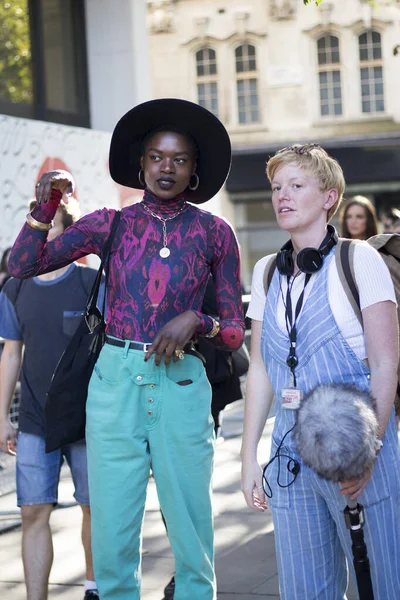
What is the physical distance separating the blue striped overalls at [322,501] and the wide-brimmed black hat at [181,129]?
933mm

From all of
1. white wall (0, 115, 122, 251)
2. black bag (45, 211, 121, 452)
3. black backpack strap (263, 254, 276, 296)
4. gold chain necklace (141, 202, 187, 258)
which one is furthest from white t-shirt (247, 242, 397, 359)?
white wall (0, 115, 122, 251)

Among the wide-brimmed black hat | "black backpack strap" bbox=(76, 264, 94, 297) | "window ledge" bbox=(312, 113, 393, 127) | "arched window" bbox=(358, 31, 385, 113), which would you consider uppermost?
"arched window" bbox=(358, 31, 385, 113)

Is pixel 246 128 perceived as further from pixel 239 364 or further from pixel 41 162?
pixel 239 364

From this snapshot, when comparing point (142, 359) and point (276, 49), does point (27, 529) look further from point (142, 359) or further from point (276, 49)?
point (276, 49)

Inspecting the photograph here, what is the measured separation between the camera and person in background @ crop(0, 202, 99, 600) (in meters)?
4.72

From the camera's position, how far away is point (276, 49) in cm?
2839

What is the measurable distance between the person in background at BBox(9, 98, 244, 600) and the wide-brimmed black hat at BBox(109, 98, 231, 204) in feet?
0.04

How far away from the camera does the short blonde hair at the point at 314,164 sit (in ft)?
11.2

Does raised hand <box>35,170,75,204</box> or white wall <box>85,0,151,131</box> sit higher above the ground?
white wall <box>85,0,151,131</box>

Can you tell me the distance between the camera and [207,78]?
2931 cm

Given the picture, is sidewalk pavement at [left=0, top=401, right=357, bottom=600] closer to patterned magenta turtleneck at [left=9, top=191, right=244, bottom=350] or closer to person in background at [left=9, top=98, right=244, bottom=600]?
person in background at [left=9, top=98, right=244, bottom=600]

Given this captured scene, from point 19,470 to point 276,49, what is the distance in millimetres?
24948

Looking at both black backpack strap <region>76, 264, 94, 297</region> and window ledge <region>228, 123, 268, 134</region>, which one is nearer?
black backpack strap <region>76, 264, 94, 297</region>

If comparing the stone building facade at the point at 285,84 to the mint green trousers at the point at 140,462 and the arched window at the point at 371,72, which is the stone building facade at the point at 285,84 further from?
the mint green trousers at the point at 140,462
